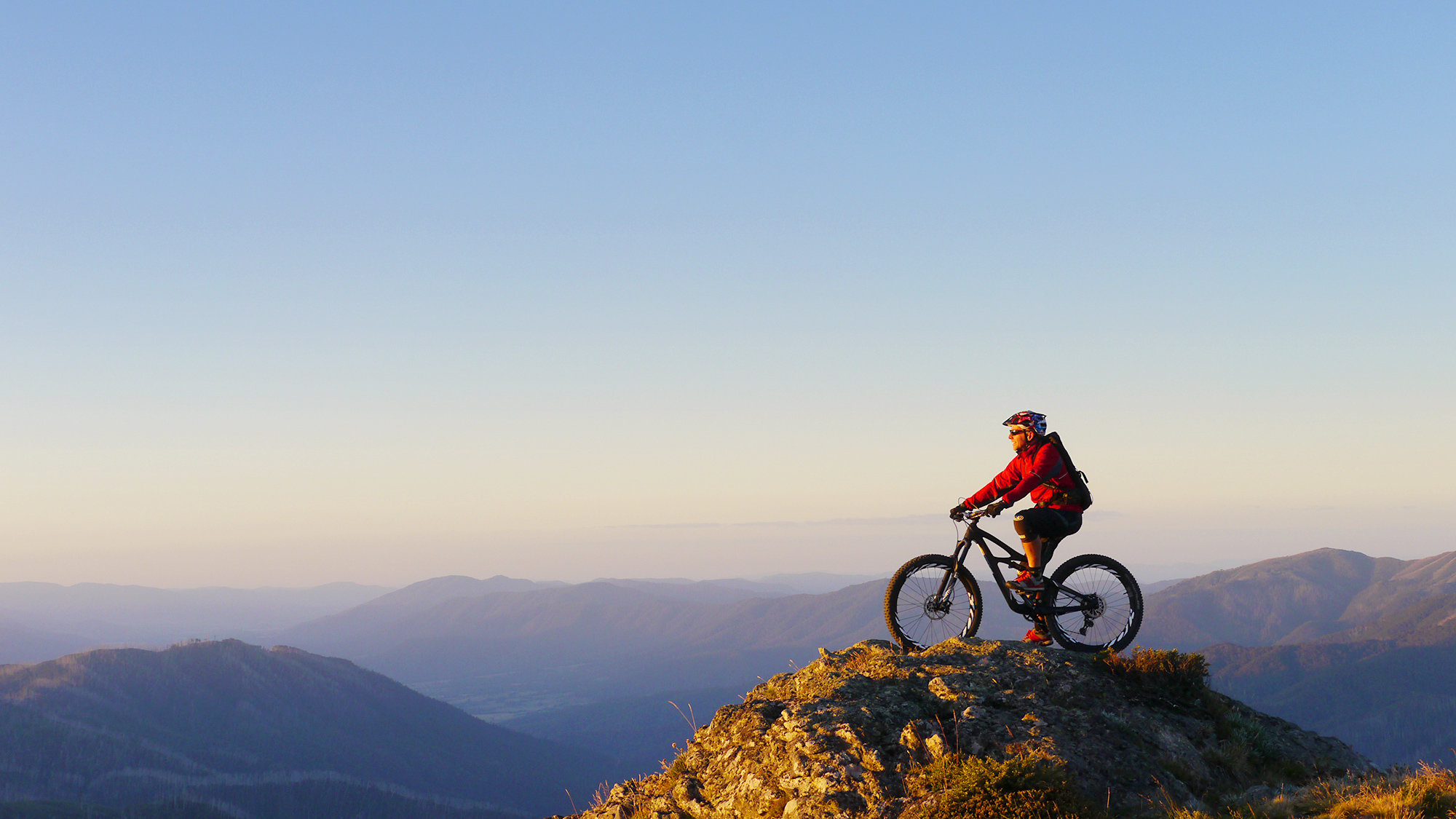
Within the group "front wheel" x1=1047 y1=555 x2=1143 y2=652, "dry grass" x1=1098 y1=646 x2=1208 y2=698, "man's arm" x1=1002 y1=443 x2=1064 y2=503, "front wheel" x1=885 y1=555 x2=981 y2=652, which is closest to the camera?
"dry grass" x1=1098 y1=646 x2=1208 y2=698

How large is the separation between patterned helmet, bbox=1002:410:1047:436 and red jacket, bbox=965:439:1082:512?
19cm

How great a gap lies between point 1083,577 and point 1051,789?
16.2 feet

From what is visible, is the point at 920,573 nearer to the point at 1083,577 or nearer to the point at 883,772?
the point at 1083,577

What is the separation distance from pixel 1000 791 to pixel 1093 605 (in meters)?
5.11

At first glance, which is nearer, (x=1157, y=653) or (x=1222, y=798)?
(x=1222, y=798)

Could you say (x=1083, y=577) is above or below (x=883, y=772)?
above

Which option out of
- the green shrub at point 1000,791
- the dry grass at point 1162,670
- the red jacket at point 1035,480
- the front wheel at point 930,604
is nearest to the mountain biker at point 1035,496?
the red jacket at point 1035,480

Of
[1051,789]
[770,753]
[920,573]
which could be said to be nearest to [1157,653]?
[920,573]

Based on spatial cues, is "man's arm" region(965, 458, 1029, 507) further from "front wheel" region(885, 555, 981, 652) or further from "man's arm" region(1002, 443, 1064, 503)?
"front wheel" region(885, 555, 981, 652)

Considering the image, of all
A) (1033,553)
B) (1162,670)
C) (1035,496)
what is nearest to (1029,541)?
(1033,553)

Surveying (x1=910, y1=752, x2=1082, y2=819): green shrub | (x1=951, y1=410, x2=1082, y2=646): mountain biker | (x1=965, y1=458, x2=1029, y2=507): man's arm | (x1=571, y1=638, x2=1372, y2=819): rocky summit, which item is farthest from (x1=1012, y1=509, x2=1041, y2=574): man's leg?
(x1=910, y1=752, x2=1082, y2=819): green shrub

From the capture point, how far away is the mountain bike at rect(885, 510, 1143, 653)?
14.0m

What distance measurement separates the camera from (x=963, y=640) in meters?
14.3

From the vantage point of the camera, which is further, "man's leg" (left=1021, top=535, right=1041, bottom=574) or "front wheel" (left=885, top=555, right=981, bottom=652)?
"front wheel" (left=885, top=555, right=981, bottom=652)
